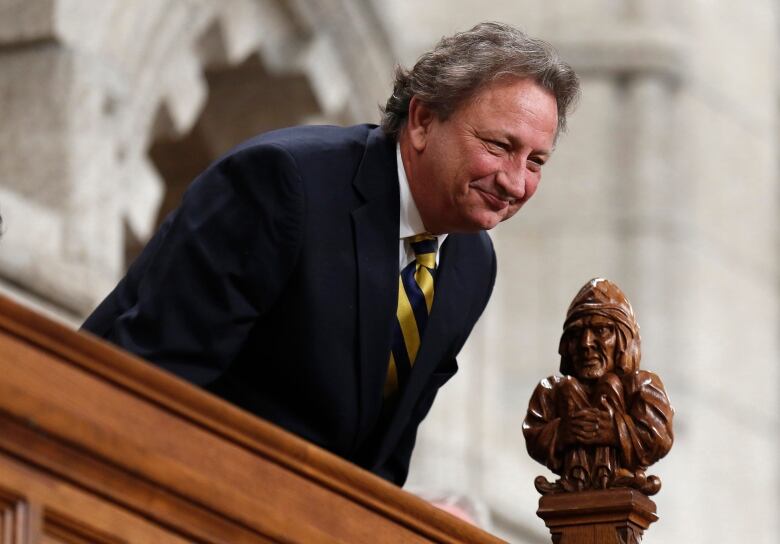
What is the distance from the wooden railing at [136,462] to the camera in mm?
1709

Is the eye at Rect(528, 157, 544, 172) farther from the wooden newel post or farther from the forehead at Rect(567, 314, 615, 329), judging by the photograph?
the wooden newel post

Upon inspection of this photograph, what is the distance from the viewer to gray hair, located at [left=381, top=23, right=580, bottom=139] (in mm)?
2449

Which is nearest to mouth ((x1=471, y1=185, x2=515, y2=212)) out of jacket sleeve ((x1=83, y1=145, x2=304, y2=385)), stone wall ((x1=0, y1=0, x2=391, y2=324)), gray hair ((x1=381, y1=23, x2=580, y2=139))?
gray hair ((x1=381, y1=23, x2=580, y2=139))

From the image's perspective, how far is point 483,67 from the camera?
96.4 inches

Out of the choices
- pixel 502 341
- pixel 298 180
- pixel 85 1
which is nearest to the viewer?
pixel 298 180

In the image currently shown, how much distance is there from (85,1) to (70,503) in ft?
12.2

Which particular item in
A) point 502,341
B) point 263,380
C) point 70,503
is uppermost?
point 502,341

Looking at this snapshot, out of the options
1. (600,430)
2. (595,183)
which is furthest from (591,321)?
(595,183)

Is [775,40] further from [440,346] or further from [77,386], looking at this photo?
[77,386]

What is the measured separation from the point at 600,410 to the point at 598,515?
0.13 metres

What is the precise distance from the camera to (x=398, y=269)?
98.3 inches

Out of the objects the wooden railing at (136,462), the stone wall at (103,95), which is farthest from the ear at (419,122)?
the stone wall at (103,95)

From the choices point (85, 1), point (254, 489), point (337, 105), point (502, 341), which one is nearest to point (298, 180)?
point (254, 489)

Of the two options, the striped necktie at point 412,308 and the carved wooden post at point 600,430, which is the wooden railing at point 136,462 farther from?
the striped necktie at point 412,308
